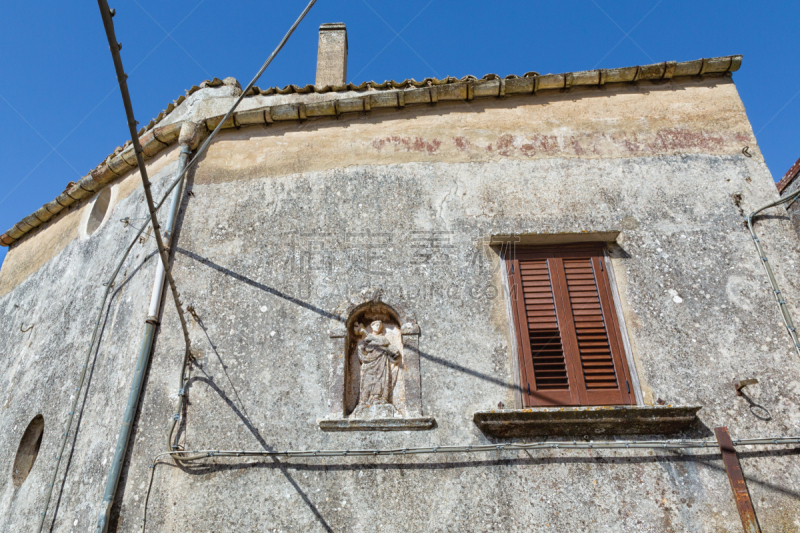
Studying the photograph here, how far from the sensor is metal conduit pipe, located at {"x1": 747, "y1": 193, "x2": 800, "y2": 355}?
5.51 meters

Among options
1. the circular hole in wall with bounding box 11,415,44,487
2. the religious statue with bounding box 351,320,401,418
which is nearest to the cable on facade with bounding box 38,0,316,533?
the circular hole in wall with bounding box 11,415,44,487

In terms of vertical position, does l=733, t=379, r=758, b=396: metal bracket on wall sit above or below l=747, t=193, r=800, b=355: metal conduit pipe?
below

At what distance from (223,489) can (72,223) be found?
17.0 feet

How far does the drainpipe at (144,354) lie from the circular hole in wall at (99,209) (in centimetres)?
177

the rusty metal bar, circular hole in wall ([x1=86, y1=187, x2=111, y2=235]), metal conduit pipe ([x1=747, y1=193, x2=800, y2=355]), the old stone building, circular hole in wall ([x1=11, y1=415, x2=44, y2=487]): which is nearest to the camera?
the rusty metal bar

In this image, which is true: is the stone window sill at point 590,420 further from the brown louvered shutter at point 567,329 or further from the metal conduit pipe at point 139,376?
the metal conduit pipe at point 139,376

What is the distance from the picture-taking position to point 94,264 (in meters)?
7.14

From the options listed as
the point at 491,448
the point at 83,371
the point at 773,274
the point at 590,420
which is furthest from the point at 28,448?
the point at 773,274

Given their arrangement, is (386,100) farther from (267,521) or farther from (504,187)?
(267,521)

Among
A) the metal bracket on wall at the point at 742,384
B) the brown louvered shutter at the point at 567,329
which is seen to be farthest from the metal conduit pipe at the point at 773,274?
the brown louvered shutter at the point at 567,329

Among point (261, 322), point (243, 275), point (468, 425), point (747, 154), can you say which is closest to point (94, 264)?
point (243, 275)

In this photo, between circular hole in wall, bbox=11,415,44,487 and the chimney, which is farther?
the chimney

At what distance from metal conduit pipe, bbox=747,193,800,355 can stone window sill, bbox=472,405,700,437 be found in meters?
1.41

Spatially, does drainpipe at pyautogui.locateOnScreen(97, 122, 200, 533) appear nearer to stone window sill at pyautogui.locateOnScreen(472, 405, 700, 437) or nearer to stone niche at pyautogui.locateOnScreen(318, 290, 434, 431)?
stone niche at pyautogui.locateOnScreen(318, 290, 434, 431)
